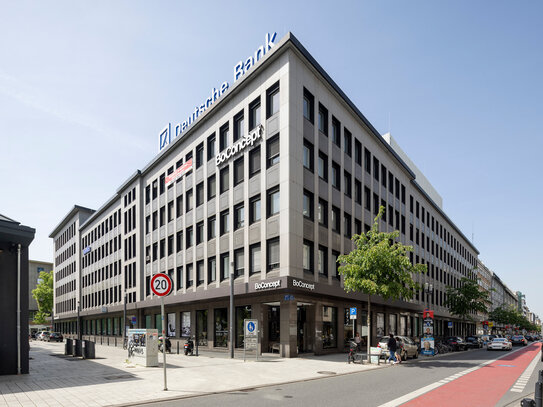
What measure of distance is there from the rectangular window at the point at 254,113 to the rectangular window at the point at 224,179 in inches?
162

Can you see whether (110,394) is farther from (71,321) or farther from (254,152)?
(71,321)

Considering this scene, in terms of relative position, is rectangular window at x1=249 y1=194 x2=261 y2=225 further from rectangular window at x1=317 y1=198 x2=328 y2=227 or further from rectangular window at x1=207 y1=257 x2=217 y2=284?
rectangular window at x1=207 y1=257 x2=217 y2=284

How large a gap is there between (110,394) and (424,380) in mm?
11192

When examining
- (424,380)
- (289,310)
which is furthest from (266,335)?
(424,380)

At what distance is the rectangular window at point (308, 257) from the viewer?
1156 inches

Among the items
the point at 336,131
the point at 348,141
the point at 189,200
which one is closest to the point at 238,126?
the point at 336,131

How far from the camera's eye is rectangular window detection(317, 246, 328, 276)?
102 ft

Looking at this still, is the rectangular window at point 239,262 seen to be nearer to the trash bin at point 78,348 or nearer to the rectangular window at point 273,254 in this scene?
the rectangular window at point 273,254

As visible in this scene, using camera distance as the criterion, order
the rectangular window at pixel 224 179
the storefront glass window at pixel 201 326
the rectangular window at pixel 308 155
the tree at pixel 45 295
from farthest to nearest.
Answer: the tree at pixel 45 295 → the storefront glass window at pixel 201 326 → the rectangular window at pixel 224 179 → the rectangular window at pixel 308 155

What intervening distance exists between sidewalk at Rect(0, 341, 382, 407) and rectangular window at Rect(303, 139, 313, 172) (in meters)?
12.9

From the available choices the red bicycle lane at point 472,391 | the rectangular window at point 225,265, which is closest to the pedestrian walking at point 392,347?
the red bicycle lane at point 472,391

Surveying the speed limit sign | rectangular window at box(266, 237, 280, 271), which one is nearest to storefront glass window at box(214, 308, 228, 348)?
rectangular window at box(266, 237, 280, 271)

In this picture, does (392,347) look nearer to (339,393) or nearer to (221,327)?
(339,393)

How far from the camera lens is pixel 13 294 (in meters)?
18.0
